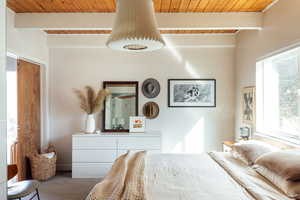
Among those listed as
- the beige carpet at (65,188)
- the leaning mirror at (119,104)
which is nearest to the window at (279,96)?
Result: the leaning mirror at (119,104)

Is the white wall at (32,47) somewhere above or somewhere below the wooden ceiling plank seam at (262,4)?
below

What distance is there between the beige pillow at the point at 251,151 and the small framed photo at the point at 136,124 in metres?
1.76

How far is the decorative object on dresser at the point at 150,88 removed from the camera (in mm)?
4102

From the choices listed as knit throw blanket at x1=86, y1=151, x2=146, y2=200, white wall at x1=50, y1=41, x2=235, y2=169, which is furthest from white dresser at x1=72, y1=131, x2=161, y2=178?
knit throw blanket at x1=86, y1=151, x2=146, y2=200

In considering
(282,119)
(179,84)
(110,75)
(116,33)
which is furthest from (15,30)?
(282,119)

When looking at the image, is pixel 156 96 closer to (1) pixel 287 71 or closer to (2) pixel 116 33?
(1) pixel 287 71

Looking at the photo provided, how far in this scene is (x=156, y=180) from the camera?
73.4 inches

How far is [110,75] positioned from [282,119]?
9.53 ft

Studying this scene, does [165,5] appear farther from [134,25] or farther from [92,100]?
[92,100]

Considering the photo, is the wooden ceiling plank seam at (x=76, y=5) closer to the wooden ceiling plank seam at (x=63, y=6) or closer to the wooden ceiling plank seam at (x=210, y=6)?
the wooden ceiling plank seam at (x=63, y=6)

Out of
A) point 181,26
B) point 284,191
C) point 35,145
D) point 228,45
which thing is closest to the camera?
point 284,191

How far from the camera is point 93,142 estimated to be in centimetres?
367

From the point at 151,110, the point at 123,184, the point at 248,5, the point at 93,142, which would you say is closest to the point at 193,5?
the point at 248,5

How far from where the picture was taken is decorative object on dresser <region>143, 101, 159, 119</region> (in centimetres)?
405
